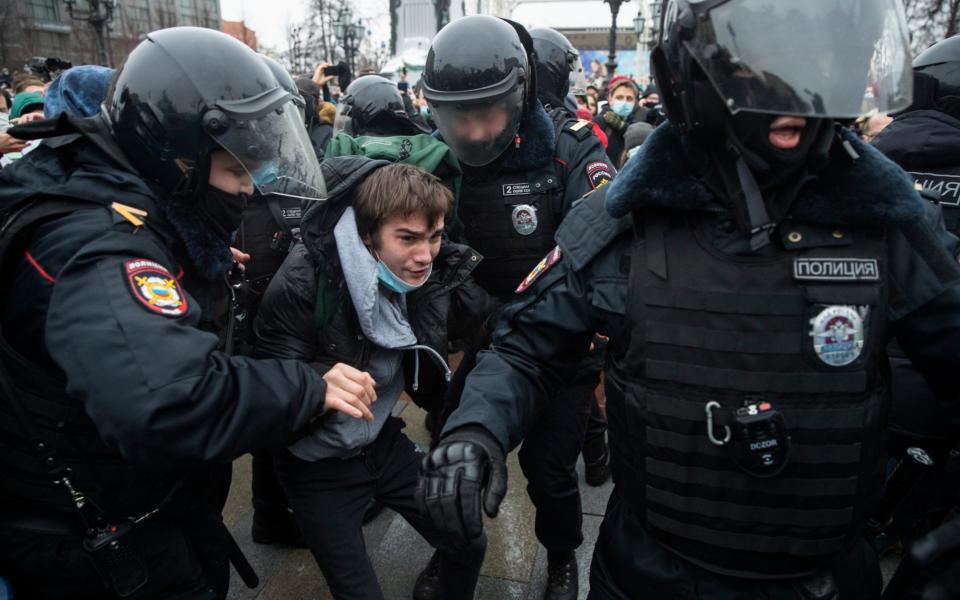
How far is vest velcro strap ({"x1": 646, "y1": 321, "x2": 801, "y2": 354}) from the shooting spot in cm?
135

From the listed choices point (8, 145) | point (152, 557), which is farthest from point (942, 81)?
point (8, 145)

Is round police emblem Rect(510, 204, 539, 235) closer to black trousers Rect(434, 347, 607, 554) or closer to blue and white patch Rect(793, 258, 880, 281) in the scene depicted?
black trousers Rect(434, 347, 607, 554)

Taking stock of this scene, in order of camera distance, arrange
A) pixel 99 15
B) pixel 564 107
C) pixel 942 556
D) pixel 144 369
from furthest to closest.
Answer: pixel 99 15 → pixel 564 107 → pixel 144 369 → pixel 942 556

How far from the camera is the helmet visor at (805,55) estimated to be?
129 centimetres

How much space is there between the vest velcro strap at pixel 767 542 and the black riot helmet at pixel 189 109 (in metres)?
1.46

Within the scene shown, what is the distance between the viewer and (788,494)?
1392 millimetres

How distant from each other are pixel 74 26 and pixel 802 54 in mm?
40573

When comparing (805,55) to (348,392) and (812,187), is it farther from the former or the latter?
(348,392)

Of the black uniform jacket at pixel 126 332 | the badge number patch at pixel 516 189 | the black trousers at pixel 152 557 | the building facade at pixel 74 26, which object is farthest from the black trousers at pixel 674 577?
the building facade at pixel 74 26

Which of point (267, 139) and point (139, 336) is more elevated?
point (267, 139)

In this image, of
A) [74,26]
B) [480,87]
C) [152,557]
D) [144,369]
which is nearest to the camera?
[144,369]

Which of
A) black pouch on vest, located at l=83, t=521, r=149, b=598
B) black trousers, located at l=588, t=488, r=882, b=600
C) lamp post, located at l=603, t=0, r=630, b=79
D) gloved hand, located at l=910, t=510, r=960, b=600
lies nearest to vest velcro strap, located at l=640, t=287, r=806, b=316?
gloved hand, located at l=910, t=510, r=960, b=600

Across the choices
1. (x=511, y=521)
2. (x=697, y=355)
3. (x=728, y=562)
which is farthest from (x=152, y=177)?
(x=511, y=521)

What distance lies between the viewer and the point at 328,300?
216 cm
